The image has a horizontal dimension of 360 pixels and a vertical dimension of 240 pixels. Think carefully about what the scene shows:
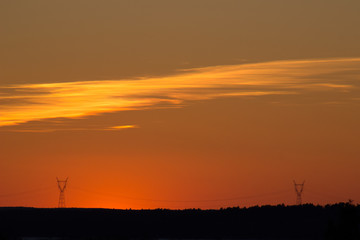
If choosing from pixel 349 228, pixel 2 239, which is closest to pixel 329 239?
pixel 349 228

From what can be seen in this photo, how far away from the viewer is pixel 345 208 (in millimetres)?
158375

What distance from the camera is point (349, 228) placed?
512ft

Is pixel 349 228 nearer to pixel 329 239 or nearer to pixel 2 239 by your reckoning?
pixel 329 239

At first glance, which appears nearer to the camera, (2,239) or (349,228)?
(349,228)

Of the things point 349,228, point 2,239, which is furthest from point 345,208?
point 2,239

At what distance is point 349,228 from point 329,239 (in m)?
3.32

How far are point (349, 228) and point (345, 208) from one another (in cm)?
340

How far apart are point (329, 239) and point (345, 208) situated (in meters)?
5.73

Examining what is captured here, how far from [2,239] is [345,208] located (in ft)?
174

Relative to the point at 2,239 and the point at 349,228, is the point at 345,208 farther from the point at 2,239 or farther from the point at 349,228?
the point at 2,239

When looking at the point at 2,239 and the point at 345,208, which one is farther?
the point at 2,239

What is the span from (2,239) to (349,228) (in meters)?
53.7

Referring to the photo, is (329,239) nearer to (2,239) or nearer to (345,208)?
(345,208)
